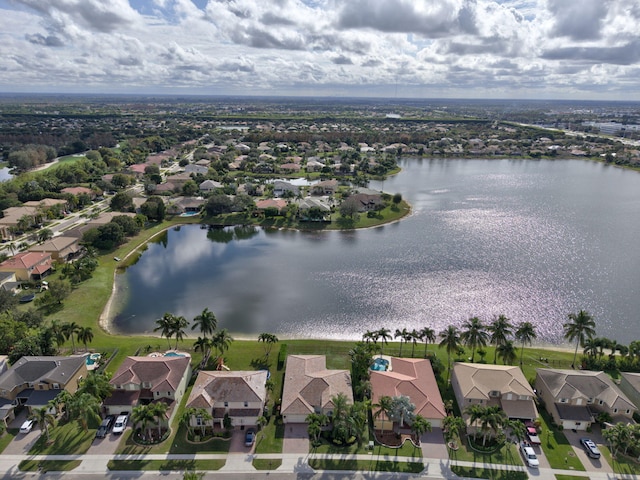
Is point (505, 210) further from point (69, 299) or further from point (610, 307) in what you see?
point (69, 299)

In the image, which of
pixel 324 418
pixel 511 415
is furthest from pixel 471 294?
pixel 324 418

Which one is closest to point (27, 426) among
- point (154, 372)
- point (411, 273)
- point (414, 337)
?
point (154, 372)

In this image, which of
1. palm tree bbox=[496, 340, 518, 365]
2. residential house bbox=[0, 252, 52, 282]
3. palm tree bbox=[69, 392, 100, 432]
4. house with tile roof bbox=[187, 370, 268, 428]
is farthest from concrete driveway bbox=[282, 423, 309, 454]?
residential house bbox=[0, 252, 52, 282]

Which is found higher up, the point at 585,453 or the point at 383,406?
the point at 383,406

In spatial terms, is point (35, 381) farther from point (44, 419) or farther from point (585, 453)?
point (585, 453)

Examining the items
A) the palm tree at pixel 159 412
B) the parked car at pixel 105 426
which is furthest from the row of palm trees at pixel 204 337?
the parked car at pixel 105 426

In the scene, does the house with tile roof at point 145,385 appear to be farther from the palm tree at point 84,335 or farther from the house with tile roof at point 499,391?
the house with tile roof at point 499,391
